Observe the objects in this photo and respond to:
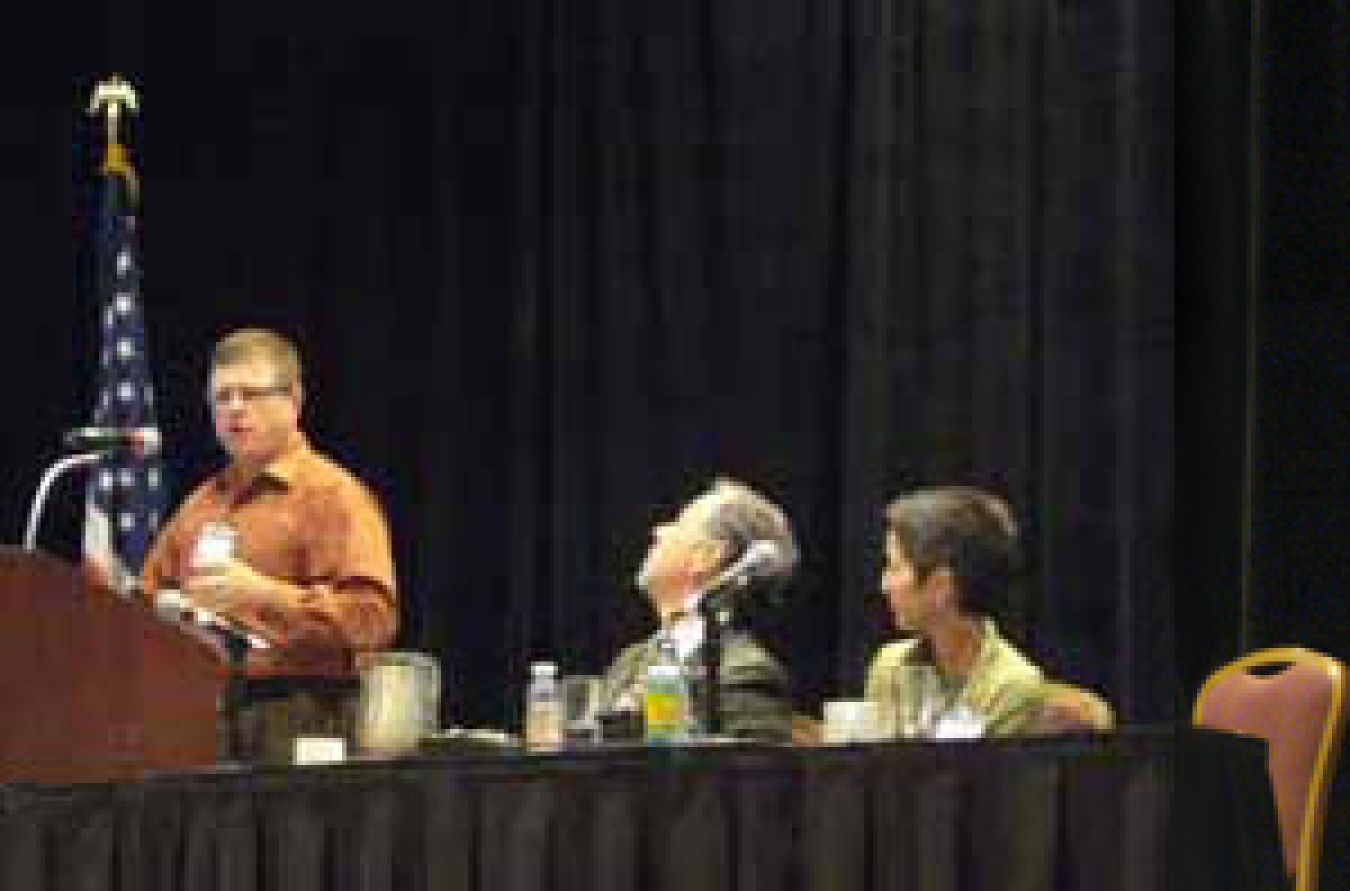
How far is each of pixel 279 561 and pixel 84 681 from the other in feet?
5.53

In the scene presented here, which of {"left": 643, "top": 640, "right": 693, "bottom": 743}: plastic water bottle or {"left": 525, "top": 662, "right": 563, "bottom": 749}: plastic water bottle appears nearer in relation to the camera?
{"left": 643, "top": 640, "right": 693, "bottom": 743}: plastic water bottle

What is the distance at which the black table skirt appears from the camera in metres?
2.90

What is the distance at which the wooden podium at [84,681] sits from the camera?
317 cm

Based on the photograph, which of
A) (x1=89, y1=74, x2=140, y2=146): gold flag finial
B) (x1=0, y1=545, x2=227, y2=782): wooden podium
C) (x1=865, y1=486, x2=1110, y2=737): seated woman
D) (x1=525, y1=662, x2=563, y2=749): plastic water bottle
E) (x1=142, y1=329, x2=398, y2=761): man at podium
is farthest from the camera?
(x1=89, y1=74, x2=140, y2=146): gold flag finial

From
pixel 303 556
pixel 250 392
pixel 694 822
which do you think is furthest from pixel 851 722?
pixel 250 392

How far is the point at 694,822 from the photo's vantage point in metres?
2.93

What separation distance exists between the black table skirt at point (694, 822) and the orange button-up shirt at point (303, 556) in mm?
1568

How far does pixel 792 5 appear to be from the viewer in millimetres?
6555

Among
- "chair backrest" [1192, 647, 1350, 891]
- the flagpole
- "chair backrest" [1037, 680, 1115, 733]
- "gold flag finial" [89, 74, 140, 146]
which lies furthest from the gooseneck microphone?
the flagpole

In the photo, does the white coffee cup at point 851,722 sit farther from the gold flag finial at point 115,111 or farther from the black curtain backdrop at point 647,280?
the gold flag finial at point 115,111

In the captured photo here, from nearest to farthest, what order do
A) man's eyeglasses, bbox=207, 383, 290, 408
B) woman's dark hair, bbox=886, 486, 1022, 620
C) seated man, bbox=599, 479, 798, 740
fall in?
woman's dark hair, bbox=886, 486, 1022, 620
seated man, bbox=599, 479, 798, 740
man's eyeglasses, bbox=207, 383, 290, 408

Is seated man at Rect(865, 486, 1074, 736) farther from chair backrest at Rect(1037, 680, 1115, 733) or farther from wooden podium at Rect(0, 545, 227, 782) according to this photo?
wooden podium at Rect(0, 545, 227, 782)

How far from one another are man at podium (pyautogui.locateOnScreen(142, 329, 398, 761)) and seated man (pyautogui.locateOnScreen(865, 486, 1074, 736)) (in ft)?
2.74

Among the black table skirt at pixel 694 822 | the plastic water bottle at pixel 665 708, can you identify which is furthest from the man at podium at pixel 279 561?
the black table skirt at pixel 694 822
